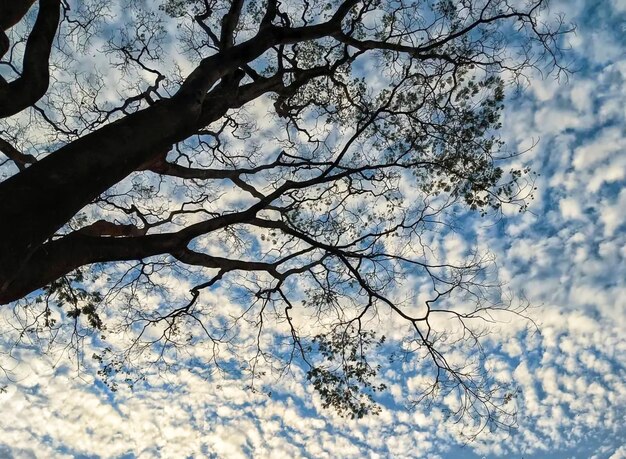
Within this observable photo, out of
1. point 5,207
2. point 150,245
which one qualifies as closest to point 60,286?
point 150,245

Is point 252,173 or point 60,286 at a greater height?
point 252,173

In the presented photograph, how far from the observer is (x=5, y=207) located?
9.11 feet

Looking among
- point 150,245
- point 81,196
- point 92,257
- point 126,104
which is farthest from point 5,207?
point 126,104

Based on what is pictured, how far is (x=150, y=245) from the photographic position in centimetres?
494

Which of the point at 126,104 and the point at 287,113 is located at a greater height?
the point at 287,113

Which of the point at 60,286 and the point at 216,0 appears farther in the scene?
the point at 216,0

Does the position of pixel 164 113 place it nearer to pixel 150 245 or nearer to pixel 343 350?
pixel 150 245

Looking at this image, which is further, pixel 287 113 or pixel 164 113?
pixel 287 113

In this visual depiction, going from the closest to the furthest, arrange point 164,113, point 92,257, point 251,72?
point 164,113 < point 92,257 < point 251,72

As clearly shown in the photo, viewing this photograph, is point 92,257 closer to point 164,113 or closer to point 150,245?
point 150,245

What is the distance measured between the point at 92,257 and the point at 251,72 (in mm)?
4055

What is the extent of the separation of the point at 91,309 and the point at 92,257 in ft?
12.1

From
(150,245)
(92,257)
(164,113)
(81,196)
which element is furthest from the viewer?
(150,245)

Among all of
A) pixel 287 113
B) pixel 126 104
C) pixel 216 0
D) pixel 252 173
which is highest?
pixel 216 0
